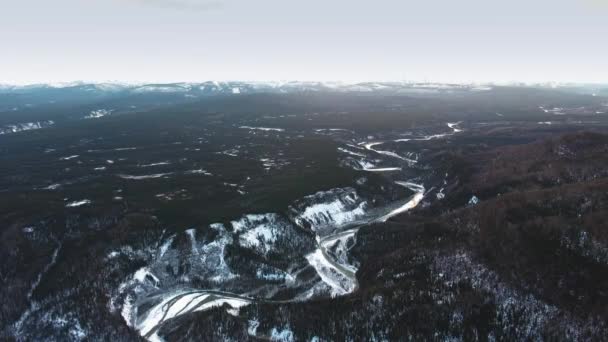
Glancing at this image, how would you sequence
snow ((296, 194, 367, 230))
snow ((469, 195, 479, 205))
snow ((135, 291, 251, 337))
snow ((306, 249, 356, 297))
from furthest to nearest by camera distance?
snow ((469, 195, 479, 205))
snow ((296, 194, 367, 230))
snow ((306, 249, 356, 297))
snow ((135, 291, 251, 337))

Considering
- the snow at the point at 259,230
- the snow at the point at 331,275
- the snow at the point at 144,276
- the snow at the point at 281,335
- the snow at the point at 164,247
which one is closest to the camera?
the snow at the point at 281,335

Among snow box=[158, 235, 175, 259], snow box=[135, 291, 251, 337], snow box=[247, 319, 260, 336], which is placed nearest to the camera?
snow box=[247, 319, 260, 336]

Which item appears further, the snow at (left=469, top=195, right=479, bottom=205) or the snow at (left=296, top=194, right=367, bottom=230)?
the snow at (left=469, top=195, right=479, bottom=205)

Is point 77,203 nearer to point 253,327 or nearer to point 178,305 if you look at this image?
point 178,305

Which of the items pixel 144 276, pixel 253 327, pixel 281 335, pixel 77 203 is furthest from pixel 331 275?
pixel 77 203

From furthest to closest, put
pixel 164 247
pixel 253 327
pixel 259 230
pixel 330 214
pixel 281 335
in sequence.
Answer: pixel 330 214 < pixel 259 230 < pixel 164 247 < pixel 253 327 < pixel 281 335

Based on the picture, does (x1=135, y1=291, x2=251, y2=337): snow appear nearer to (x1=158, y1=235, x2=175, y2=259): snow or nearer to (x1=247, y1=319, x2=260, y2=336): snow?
(x1=247, y1=319, x2=260, y2=336): snow

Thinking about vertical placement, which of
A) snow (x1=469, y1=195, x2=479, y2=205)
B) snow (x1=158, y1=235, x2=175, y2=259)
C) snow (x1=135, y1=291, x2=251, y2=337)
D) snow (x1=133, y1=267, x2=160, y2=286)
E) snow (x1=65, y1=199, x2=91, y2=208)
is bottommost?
snow (x1=135, y1=291, x2=251, y2=337)

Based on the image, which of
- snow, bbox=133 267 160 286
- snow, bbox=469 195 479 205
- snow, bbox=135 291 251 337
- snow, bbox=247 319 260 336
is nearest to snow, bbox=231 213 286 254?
snow, bbox=135 291 251 337

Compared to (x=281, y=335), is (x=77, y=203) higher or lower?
higher

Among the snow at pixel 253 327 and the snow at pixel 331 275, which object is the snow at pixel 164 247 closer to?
the snow at pixel 331 275

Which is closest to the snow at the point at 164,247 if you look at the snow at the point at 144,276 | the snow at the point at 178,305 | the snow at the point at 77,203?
the snow at the point at 144,276
